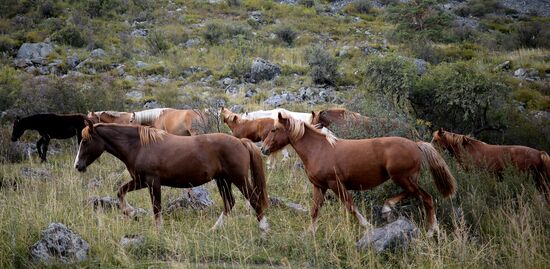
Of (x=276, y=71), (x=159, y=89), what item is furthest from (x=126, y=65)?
(x=276, y=71)

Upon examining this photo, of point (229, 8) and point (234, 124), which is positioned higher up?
point (234, 124)

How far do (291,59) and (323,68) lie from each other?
4407mm

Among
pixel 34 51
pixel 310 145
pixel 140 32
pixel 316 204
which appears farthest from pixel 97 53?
pixel 316 204

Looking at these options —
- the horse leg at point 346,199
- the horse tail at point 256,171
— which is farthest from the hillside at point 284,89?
the horse tail at point 256,171

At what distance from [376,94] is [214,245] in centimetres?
910

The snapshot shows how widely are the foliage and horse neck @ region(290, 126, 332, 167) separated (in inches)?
244

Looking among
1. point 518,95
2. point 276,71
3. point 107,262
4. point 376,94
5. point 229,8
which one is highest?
point 107,262

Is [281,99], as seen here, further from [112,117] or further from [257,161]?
[257,161]

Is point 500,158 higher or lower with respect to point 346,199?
lower

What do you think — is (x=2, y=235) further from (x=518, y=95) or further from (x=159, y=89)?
(x=518, y=95)

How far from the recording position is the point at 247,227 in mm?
6930

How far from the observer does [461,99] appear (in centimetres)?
1268

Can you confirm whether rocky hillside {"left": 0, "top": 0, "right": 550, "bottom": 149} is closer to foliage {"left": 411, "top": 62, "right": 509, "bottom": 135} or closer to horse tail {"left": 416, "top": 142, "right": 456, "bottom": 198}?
foliage {"left": 411, "top": 62, "right": 509, "bottom": 135}

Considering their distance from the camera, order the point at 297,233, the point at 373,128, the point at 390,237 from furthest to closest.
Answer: the point at 373,128 → the point at 297,233 → the point at 390,237
